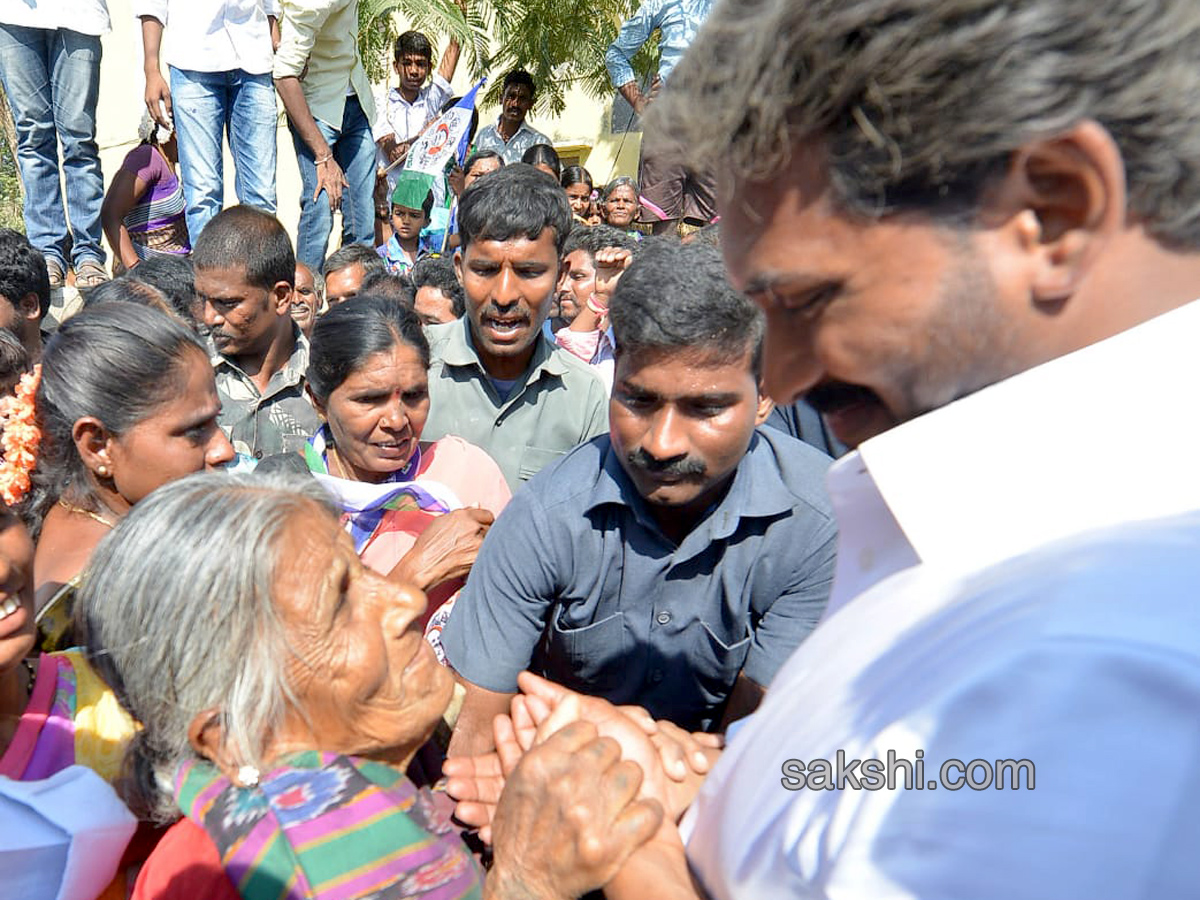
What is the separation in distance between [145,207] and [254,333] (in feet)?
8.34

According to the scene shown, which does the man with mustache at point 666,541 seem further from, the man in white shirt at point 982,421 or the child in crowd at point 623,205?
the child in crowd at point 623,205

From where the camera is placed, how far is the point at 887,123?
3.32 feet

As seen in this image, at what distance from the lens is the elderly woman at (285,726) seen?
4.91ft

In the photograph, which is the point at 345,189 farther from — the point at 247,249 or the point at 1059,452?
→ the point at 1059,452

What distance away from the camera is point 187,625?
1.64m

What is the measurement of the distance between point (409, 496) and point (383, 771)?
1.54 metres

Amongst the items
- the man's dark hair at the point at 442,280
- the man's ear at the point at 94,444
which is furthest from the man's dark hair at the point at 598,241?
the man's ear at the point at 94,444

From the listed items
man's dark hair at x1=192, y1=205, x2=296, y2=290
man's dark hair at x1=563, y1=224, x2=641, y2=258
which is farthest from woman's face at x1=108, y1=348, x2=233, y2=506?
man's dark hair at x1=563, y1=224, x2=641, y2=258

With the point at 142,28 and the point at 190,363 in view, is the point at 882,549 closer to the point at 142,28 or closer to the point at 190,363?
the point at 190,363

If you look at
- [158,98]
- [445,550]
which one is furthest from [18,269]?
[445,550]

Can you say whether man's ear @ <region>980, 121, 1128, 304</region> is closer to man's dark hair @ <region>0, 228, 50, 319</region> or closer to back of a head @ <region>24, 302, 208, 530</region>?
back of a head @ <region>24, 302, 208, 530</region>

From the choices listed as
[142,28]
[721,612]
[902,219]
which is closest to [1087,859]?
[902,219]

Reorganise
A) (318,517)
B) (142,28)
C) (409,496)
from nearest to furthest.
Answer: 1. (318,517)
2. (409,496)
3. (142,28)

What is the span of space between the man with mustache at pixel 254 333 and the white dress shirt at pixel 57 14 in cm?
175
